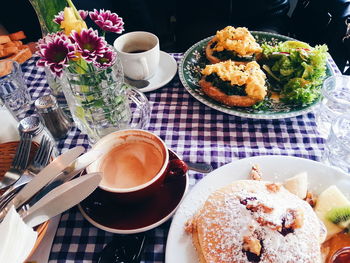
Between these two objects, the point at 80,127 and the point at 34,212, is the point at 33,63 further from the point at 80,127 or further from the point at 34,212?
the point at 34,212

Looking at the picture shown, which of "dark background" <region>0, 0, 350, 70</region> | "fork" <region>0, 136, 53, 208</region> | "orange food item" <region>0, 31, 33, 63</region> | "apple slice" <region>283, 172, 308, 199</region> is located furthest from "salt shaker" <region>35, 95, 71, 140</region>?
"dark background" <region>0, 0, 350, 70</region>

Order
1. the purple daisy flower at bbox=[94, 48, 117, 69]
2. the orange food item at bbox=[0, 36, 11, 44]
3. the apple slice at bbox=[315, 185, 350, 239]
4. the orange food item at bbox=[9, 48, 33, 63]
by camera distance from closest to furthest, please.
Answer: the apple slice at bbox=[315, 185, 350, 239], the purple daisy flower at bbox=[94, 48, 117, 69], the orange food item at bbox=[9, 48, 33, 63], the orange food item at bbox=[0, 36, 11, 44]

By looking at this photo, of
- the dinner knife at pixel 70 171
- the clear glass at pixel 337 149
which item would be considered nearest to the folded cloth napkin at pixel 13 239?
the dinner knife at pixel 70 171

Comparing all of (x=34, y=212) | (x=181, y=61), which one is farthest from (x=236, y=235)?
(x=181, y=61)

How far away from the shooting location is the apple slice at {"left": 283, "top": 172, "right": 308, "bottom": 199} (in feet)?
2.63

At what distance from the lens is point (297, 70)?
4.25ft

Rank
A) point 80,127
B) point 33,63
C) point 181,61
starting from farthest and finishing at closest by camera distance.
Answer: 1. point 33,63
2. point 181,61
3. point 80,127

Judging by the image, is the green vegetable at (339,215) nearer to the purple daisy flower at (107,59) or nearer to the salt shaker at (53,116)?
the purple daisy flower at (107,59)

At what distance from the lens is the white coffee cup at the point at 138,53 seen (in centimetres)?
121

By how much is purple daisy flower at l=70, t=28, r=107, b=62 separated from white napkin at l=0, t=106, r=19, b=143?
38 cm

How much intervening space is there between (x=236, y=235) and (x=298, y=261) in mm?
138

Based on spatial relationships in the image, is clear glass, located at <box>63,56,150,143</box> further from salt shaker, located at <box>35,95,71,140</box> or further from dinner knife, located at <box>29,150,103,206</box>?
dinner knife, located at <box>29,150,103,206</box>

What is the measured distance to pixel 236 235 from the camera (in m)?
0.66

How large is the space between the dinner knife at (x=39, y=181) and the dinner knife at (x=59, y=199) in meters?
0.04
